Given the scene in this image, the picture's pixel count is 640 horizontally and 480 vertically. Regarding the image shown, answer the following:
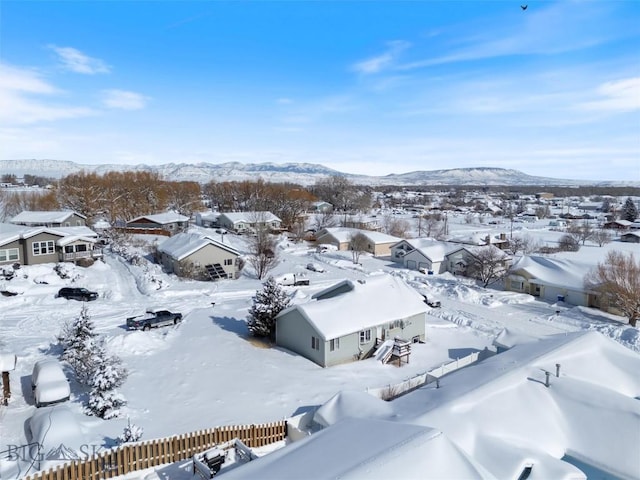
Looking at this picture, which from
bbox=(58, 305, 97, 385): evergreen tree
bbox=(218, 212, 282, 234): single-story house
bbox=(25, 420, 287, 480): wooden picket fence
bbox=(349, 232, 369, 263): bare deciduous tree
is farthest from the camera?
bbox=(218, 212, 282, 234): single-story house

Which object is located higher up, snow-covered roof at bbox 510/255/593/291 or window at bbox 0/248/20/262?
window at bbox 0/248/20/262

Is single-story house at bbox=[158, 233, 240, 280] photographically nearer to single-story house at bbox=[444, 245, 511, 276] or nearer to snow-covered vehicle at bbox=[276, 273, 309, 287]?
snow-covered vehicle at bbox=[276, 273, 309, 287]

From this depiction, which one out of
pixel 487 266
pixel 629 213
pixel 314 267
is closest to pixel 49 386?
pixel 314 267

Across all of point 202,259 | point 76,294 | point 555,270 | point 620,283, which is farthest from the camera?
point 202,259

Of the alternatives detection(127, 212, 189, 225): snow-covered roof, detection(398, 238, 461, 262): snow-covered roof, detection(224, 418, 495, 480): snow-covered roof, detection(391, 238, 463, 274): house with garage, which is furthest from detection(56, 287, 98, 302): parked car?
detection(127, 212, 189, 225): snow-covered roof

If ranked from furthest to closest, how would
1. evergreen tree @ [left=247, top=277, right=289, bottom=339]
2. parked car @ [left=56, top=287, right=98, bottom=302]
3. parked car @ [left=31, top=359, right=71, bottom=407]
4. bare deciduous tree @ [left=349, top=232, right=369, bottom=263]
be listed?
bare deciduous tree @ [left=349, top=232, right=369, bottom=263]
parked car @ [left=56, top=287, right=98, bottom=302]
evergreen tree @ [left=247, top=277, right=289, bottom=339]
parked car @ [left=31, top=359, right=71, bottom=407]

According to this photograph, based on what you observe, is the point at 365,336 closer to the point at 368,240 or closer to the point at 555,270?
the point at 555,270
